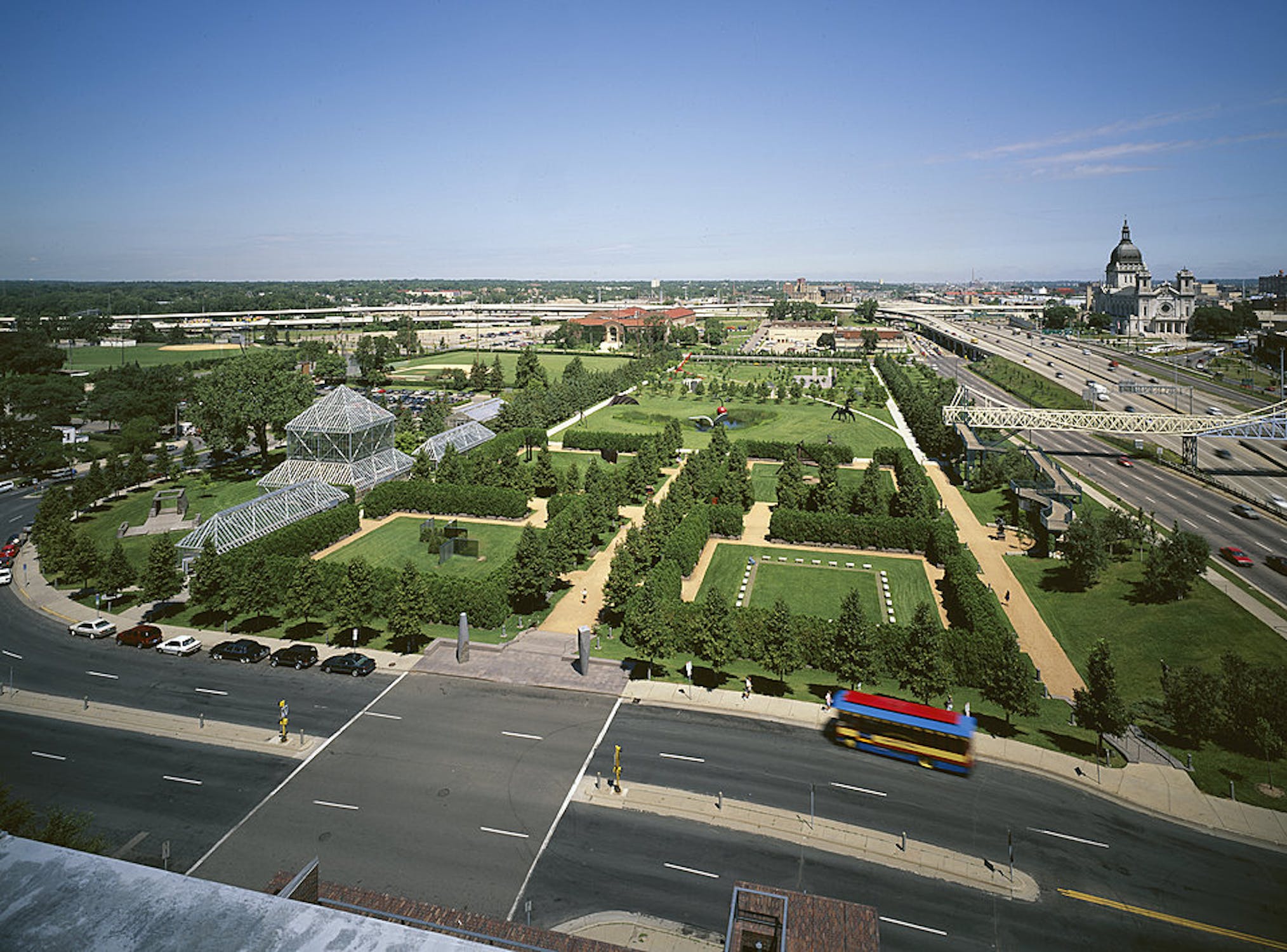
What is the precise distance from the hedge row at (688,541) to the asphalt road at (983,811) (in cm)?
1894

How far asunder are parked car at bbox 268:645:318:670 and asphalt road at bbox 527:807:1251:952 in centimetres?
2201

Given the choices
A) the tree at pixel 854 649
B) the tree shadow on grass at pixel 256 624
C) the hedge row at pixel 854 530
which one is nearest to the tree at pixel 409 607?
the tree shadow on grass at pixel 256 624

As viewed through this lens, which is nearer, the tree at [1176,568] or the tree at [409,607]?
the tree at [409,607]

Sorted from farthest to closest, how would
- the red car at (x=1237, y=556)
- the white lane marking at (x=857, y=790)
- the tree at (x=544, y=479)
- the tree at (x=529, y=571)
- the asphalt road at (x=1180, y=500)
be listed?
the tree at (x=544, y=479) → the asphalt road at (x=1180, y=500) → the red car at (x=1237, y=556) → the tree at (x=529, y=571) → the white lane marking at (x=857, y=790)

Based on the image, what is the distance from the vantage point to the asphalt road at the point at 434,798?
27156 millimetres

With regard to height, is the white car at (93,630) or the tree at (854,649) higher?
the tree at (854,649)

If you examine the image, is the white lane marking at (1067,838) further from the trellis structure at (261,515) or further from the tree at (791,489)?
the trellis structure at (261,515)

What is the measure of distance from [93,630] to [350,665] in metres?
18.8

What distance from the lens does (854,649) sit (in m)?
39.1

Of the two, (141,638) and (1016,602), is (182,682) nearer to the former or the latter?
(141,638)

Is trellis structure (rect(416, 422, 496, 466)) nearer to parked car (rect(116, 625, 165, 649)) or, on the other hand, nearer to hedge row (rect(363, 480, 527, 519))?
hedge row (rect(363, 480, 527, 519))

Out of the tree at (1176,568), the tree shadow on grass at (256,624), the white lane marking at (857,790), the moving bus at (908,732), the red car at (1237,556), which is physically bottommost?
the tree shadow on grass at (256,624)

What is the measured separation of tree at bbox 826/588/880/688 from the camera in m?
38.8

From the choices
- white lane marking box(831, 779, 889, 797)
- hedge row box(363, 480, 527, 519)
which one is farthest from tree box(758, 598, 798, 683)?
hedge row box(363, 480, 527, 519)
